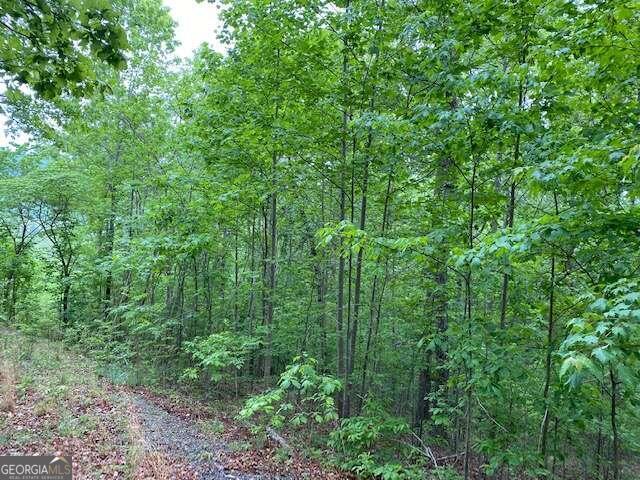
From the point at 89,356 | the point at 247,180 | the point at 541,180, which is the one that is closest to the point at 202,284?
the point at 89,356

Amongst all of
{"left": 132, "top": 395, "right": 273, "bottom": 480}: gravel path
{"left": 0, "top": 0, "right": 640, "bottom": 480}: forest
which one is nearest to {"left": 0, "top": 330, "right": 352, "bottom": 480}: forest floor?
{"left": 132, "top": 395, "right": 273, "bottom": 480}: gravel path

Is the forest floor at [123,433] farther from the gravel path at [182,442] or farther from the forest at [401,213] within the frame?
the forest at [401,213]

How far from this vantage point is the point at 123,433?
573 centimetres

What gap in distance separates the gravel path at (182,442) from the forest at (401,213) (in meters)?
0.80

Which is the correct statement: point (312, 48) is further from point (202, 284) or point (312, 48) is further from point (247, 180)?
point (202, 284)

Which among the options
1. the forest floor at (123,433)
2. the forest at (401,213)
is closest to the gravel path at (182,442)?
the forest floor at (123,433)

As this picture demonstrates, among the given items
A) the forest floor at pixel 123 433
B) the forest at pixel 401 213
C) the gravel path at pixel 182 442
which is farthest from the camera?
the gravel path at pixel 182 442

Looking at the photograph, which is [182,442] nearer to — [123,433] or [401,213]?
[123,433]

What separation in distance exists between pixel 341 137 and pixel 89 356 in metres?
9.87

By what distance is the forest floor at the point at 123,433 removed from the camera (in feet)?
15.8

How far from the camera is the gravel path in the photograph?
17.7 ft

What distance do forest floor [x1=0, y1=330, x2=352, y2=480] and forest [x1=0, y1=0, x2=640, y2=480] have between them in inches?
12.4

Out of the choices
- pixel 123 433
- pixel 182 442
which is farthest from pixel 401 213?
pixel 123 433

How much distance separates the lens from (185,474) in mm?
5008
